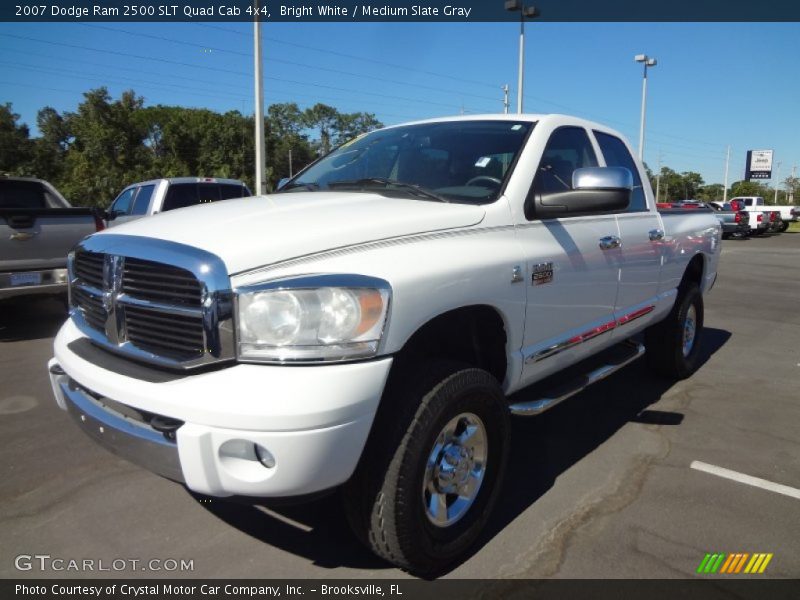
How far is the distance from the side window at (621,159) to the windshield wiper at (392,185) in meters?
1.62

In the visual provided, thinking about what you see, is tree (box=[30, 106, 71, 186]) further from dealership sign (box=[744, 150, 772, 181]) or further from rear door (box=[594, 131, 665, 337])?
dealership sign (box=[744, 150, 772, 181])

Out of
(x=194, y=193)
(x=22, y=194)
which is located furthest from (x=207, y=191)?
(x=22, y=194)

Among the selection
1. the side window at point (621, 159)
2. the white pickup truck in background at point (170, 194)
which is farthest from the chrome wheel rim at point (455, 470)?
the white pickup truck in background at point (170, 194)

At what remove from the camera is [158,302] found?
2.16 m

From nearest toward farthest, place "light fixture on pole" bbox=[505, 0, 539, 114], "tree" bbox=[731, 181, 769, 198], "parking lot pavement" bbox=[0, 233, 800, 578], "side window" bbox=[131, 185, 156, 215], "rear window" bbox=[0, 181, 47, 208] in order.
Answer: "parking lot pavement" bbox=[0, 233, 800, 578] < "rear window" bbox=[0, 181, 47, 208] < "side window" bbox=[131, 185, 156, 215] < "light fixture on pole" bbox=[505, 0, 539, 114] < "tree" bbox=[731, 181, 769, 198]

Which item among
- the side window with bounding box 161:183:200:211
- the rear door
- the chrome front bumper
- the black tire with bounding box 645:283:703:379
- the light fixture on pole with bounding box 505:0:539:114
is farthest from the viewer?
the light fixture on pole with bounding box 505:0:539:114

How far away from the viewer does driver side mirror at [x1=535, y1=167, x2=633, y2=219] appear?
289 cm

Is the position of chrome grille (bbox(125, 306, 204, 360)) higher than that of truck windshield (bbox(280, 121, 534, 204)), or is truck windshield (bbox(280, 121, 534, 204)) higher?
truck windshield (bbox(280, 121, 534, 204))

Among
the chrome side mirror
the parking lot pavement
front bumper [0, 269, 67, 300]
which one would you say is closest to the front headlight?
the parking lot pavement

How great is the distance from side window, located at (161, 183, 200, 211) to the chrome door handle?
7.93 m

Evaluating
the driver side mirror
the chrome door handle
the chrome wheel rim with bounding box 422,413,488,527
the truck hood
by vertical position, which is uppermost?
the driver side mirror

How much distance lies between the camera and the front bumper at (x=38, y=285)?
6031 millimetres

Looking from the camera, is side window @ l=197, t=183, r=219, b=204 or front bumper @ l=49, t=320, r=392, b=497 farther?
side window @ l=197, t=183, r=219, b=204
